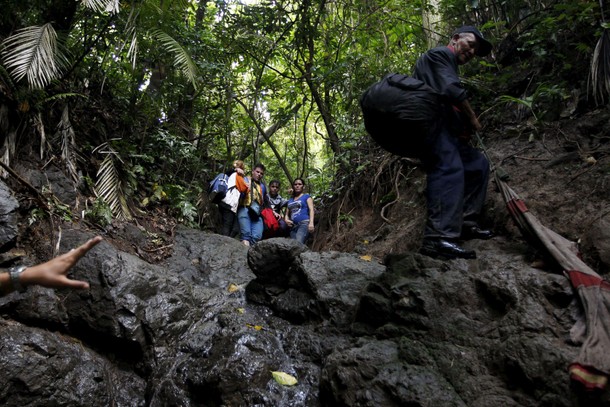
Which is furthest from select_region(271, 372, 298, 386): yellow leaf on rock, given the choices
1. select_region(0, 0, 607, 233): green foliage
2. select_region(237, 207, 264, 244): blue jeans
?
select_region(237, 207, 264, 244): blue jeans

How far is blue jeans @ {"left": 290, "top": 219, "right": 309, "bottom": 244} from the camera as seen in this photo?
7.25 m

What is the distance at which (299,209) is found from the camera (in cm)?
751

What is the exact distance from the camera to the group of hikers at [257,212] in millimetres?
7266

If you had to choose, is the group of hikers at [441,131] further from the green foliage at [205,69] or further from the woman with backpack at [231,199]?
the woman with backpack at [231,199]

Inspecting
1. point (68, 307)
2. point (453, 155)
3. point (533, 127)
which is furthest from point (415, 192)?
point (68, 307)

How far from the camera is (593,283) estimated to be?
2.25 metres

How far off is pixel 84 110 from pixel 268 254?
4304mm

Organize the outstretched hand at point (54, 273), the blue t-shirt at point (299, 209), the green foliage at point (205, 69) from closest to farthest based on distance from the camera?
the outstretched hand at point (54, 273) < the green foliage at point (205, 69) < the blue t-shirt at point (299, 209)

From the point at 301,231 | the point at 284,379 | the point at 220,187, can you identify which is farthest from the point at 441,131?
the point at 220,187

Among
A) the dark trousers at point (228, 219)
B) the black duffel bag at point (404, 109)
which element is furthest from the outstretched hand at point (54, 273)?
the dark trousers at point (228, 219)

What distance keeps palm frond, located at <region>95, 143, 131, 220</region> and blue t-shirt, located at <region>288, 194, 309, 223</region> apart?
9.52 feet

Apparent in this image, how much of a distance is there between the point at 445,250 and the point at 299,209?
454cm

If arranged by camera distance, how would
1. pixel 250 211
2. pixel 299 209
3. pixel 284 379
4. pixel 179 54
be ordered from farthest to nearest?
pixel 299 209 < pixel 250 211 < pixel 179 54 < pixel 284 379

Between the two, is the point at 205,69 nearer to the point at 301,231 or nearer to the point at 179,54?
the point at 179,54
